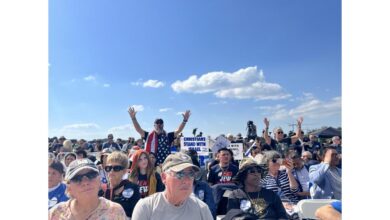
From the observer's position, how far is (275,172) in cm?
281

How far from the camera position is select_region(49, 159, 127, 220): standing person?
2.21 m

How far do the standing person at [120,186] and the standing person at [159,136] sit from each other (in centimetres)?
23

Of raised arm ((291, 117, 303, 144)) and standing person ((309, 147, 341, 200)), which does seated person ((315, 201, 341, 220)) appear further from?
raised arm ((291, 117, 303, 144))

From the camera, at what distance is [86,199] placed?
224cm

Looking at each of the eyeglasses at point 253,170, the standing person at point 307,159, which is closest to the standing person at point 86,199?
the eyeglasses at point 253,170

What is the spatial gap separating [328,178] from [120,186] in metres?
1.69

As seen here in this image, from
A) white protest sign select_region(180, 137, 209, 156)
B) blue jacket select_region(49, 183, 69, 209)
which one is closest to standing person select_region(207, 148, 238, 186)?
white protest sign select_region(180, 137, 209, 156)

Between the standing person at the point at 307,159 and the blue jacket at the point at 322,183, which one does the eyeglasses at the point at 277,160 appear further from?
the standing person at the point at 307,159

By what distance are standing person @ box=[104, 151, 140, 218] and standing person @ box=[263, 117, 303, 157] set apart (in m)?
1.12

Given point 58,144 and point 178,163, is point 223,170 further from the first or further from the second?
point 58,144

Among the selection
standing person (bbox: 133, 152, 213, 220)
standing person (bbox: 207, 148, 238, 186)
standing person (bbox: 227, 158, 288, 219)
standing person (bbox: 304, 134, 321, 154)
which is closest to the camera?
standing person (bbox: 133, 152, 213, 220)
